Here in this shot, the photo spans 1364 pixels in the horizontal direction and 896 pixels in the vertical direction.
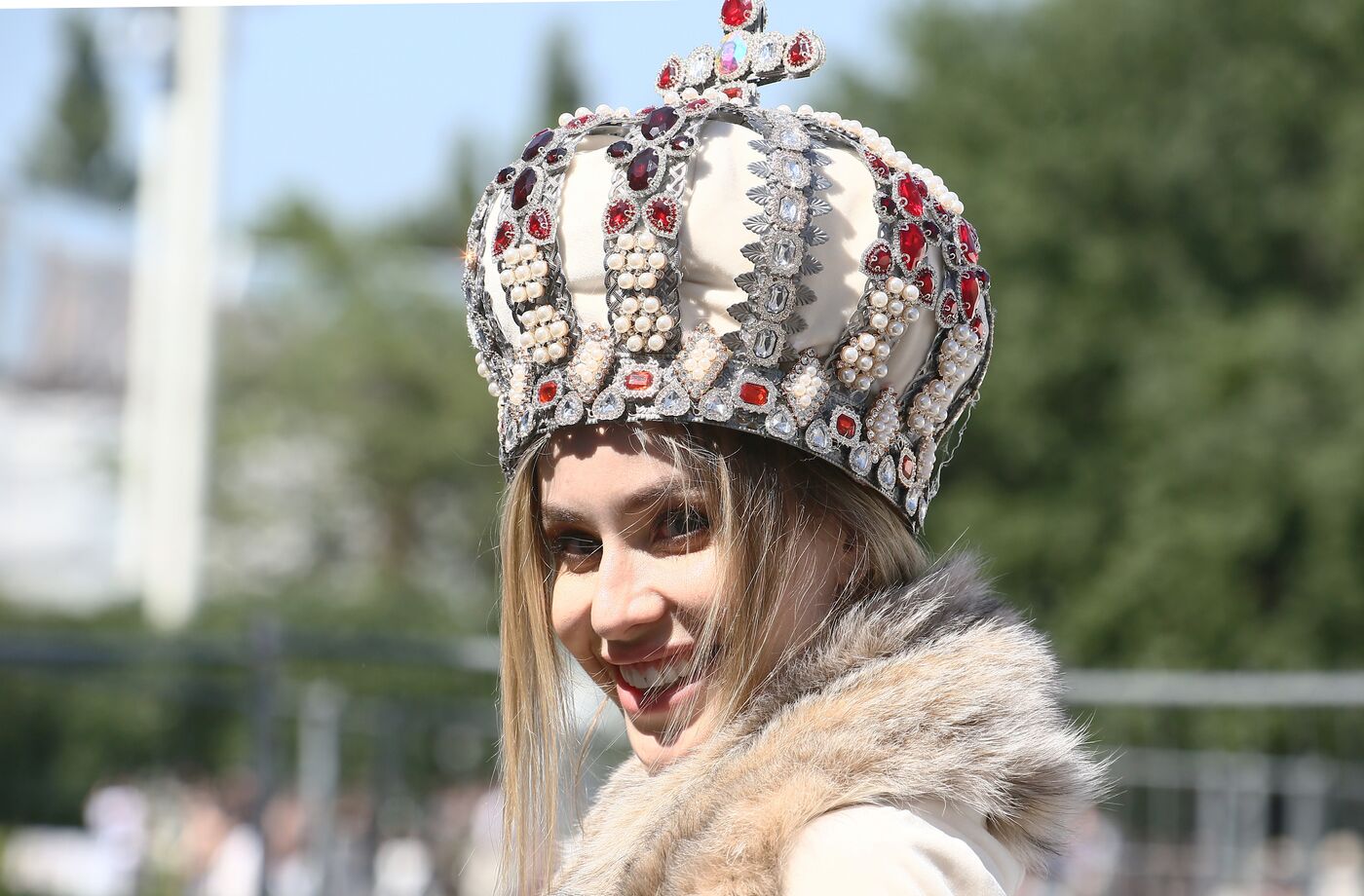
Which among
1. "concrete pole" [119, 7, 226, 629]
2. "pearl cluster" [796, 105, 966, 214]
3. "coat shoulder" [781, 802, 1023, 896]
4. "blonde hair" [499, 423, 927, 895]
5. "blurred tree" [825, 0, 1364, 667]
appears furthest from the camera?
"blurred tree" [825, 0, 1364, 667]

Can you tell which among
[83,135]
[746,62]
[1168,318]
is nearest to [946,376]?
[746,62]

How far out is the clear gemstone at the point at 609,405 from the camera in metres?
2.08

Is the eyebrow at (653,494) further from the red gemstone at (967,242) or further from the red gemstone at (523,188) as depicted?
the red gemstone at (967,242)

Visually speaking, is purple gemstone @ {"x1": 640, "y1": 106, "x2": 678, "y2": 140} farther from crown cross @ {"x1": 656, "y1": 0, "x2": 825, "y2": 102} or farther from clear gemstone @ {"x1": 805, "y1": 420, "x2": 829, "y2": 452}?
clear gemstone @ {"x1": 805, "y1": 420, "x2": 829, "y2": 452}

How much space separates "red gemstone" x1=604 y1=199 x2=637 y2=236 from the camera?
2.08 meters

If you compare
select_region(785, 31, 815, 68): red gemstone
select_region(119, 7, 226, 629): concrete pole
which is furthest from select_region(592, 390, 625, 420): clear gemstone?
select_region(119, 7, 226, 629): concrete pole

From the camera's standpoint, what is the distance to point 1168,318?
22734mm

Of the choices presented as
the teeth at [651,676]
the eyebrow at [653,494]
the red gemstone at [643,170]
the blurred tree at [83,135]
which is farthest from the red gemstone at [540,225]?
the blurred tree at [83,135]

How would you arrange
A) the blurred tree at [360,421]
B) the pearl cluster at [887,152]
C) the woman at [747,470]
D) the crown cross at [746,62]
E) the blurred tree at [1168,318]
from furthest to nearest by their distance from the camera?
the blurred tree at [360,421] < the blurred tree at [1168,318] < the crown cross at [746,62] < the pearl cluster at [887,152] < the woman at [747,470]

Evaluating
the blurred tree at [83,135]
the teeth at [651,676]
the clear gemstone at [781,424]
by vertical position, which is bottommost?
the teeth at [651,676]

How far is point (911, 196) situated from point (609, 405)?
0.49 metres

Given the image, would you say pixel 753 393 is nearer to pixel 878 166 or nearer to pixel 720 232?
pixel 720 232

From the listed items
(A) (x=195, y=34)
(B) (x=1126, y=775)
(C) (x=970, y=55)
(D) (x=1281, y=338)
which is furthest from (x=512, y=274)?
(C) (x=970, y=55)

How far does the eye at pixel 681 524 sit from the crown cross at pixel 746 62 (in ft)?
2.25
